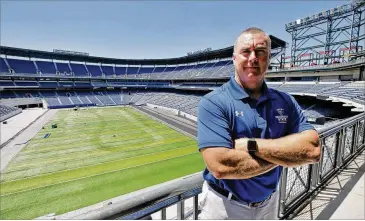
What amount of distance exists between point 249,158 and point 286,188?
1955 millimetres

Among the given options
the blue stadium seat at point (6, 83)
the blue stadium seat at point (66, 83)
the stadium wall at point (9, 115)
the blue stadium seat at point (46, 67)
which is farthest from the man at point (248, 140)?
the blue stadium seat at point (46, 67)

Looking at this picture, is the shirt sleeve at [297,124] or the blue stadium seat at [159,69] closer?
the shirt sleeve at [297,124]

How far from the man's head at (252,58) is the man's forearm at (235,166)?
0.69 m

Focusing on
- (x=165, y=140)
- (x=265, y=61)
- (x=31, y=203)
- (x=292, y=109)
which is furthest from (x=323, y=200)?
(x=165, y=140)

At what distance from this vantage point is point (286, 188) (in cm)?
314

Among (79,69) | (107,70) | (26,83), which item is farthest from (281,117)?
(107,70)

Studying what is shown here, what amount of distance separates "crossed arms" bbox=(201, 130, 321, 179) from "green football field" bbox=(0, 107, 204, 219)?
40.7 feet

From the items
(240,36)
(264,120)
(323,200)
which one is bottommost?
(323,200)

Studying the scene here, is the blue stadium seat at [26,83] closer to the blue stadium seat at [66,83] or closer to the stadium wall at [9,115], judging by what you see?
the blue stadium seat at [66,83]

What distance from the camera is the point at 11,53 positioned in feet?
176

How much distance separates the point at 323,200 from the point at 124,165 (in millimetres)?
15969

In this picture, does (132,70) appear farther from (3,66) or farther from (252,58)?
(252,58)

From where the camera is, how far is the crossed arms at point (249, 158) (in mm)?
1636

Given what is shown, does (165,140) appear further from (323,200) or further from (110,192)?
(323,200)
